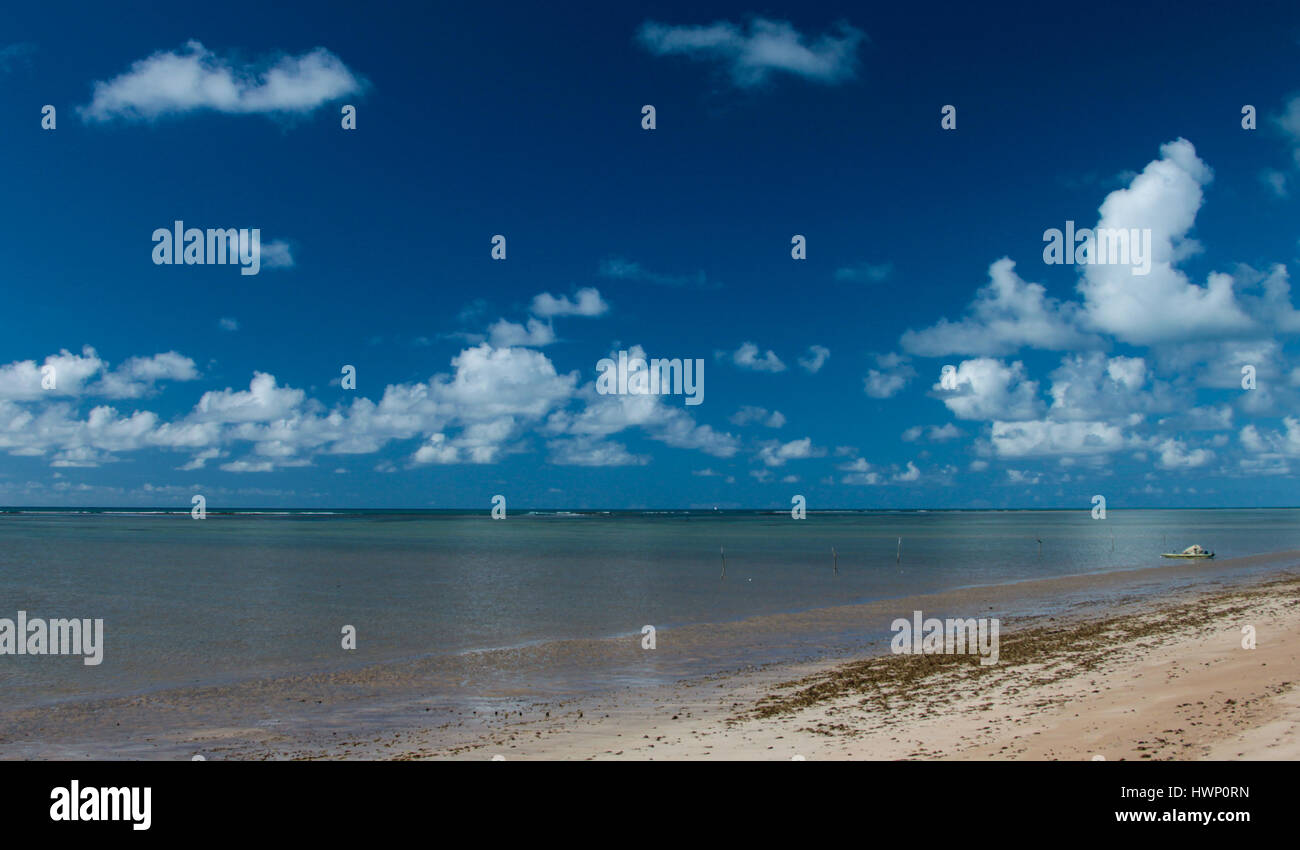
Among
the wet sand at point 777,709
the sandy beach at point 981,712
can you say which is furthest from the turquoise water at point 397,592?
the sandy beach at point 981,712

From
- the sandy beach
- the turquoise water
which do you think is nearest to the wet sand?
the sandy beach

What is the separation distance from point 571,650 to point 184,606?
21565 mm

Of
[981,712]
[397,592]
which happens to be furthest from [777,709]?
[397,592]

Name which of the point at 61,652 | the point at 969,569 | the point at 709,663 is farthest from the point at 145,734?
the point at 969,569

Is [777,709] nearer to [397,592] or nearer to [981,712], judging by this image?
[981,712]

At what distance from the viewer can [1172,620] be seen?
1138 inches

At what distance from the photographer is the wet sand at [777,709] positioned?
42.9 ft

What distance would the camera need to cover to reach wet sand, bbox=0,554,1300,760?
1308 centimetres

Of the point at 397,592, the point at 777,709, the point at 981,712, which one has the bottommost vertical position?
the point at 397,592

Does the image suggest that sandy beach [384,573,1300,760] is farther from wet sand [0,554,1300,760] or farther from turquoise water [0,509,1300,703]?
turquoise water [0,509,1300,703]

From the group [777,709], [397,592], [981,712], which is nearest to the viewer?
[981,712]

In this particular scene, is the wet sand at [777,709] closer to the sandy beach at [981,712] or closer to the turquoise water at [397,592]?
the sandy beach at [981,712]

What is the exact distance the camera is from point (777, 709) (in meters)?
16.9
